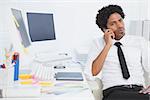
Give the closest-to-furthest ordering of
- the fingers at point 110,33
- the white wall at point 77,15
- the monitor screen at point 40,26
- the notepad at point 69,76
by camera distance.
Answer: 1. the notepad at point 69,76
2. the fingers at point 110,33
3. the monitor screen at point 40,26
4. the white wall at point 77,15

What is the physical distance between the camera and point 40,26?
2330 mm

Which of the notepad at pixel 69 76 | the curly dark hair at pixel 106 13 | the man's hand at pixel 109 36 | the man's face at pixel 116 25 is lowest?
the notepad at pixel 69 76

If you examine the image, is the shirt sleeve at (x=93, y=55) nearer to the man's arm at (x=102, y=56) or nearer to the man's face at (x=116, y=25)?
the man's arm at (x=102, y=56)

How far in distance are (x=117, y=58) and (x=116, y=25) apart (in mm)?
260

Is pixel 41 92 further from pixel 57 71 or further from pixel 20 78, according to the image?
pixel 57 71

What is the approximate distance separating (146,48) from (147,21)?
68cm

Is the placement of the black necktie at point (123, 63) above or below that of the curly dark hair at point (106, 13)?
below

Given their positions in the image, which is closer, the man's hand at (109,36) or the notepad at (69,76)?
the notepad at (69,76)

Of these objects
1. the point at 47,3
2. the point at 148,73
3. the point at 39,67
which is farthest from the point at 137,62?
the point at 47,3

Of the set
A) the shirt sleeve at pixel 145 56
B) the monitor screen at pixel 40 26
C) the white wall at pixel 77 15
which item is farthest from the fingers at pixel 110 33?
the white wall at pixel 77 15

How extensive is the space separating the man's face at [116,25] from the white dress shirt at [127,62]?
0.17ft

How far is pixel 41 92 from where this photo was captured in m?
1.38

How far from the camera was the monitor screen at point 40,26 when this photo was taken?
2207mm

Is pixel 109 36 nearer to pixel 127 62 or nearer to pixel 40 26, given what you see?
pixel 127 62
